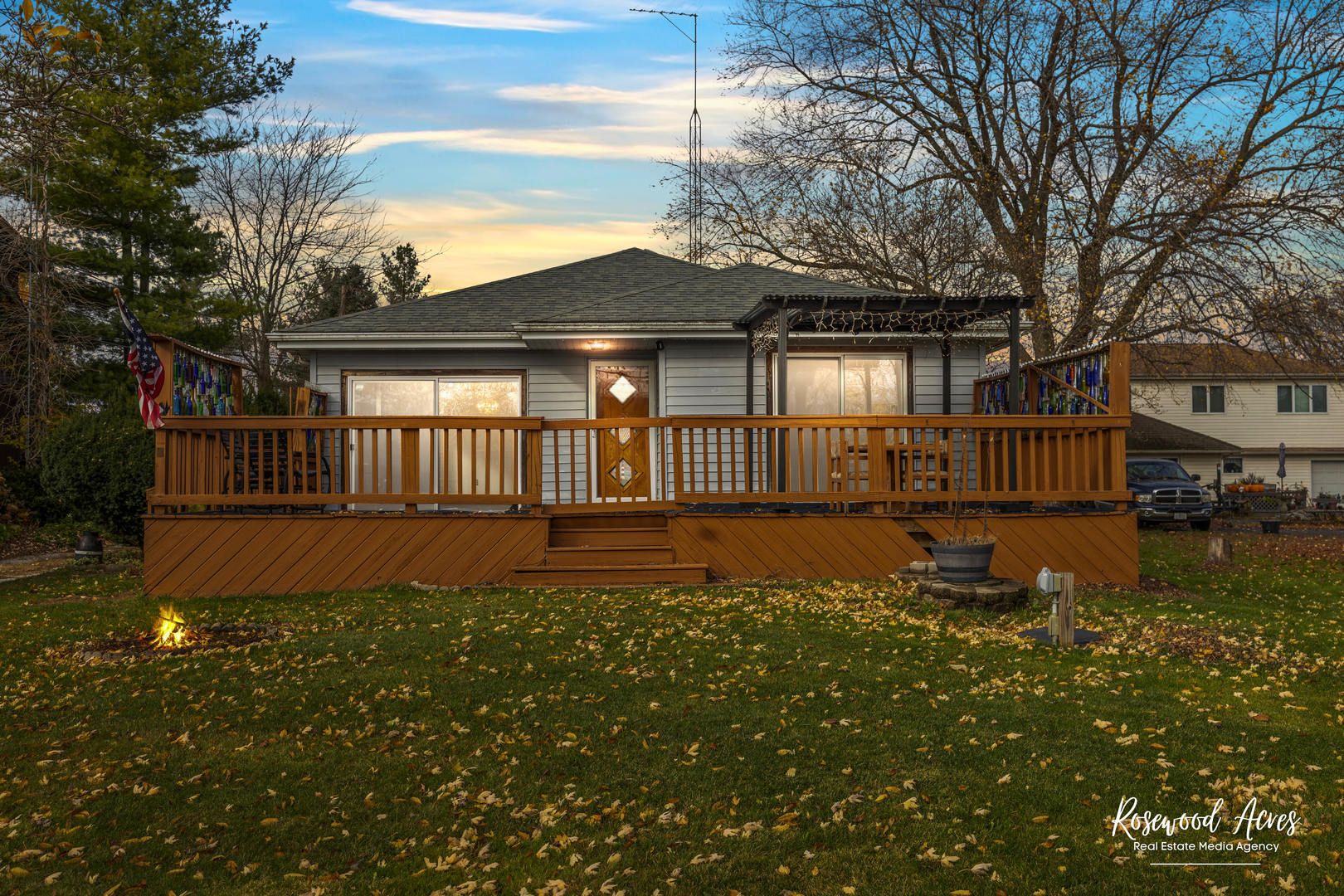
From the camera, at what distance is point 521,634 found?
21.9 ft

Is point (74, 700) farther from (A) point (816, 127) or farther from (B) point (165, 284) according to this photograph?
(A) point (816, 127)

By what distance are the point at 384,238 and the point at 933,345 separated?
69.4ft

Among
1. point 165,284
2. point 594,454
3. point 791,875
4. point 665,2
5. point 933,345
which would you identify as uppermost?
point 665,2

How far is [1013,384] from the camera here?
10.4 meters

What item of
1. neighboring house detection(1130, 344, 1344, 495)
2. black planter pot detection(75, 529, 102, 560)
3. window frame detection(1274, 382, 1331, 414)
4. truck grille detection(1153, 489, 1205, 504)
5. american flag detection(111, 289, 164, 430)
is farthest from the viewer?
window frame detection(1274, 382, 1331, 414)

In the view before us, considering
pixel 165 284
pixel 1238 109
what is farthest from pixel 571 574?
pixel 1238 109

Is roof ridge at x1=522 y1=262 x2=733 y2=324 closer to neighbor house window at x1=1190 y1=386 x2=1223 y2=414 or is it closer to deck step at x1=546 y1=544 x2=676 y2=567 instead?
deck step at x1=546 y1=544 x2=676 y2=567

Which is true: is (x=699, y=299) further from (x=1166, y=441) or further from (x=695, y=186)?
(x=1166, y=441)

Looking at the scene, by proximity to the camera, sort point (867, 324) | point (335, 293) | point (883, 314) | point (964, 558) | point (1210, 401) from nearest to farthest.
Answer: point (964, 558)
point (883, 314)
point (867, 324)
point (335, 293)
point (1210, 401)

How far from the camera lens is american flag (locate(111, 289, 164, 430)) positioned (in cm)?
813

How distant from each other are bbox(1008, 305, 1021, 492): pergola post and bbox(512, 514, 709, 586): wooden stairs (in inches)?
143

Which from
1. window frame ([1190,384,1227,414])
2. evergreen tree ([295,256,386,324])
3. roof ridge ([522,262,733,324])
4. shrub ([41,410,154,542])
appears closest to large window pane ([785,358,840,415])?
roof ridge ([522,262,733,324])

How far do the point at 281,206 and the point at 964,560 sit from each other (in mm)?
25077

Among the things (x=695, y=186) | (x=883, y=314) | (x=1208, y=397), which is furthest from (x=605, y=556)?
(x=1208, y=397)
